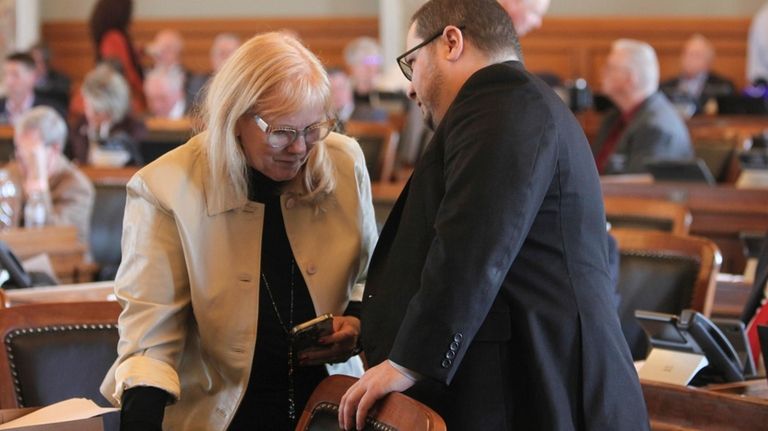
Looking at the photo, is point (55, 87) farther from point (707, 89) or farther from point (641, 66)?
point (641, 66)

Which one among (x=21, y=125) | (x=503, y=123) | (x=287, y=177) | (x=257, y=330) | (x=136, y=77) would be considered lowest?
(x=136, y=77)

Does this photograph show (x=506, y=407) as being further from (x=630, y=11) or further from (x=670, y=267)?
(x=630, y=11)

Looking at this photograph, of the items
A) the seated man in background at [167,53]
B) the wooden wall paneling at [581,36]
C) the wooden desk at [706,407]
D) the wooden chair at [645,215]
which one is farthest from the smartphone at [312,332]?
the seated man in background at [167,53]

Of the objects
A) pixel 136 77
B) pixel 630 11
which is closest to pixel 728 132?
pixel 630 11

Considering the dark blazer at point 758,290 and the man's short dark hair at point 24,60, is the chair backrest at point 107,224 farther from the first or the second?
the man's short dark hair at point 24,60

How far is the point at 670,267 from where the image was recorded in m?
3.44

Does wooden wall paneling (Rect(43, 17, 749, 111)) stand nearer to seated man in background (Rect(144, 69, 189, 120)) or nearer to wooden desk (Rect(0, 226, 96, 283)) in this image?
seated man in background (Rect(144, 69, 189, 120))

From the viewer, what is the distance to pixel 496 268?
1822 mm

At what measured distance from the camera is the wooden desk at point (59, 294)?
314cm

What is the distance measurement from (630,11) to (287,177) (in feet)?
28.9

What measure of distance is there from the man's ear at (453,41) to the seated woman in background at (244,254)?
278 millimetres

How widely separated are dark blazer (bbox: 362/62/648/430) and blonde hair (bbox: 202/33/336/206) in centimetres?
29

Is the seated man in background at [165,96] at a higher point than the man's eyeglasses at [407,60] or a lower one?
lower

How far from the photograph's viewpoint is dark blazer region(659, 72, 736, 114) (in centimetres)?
888
